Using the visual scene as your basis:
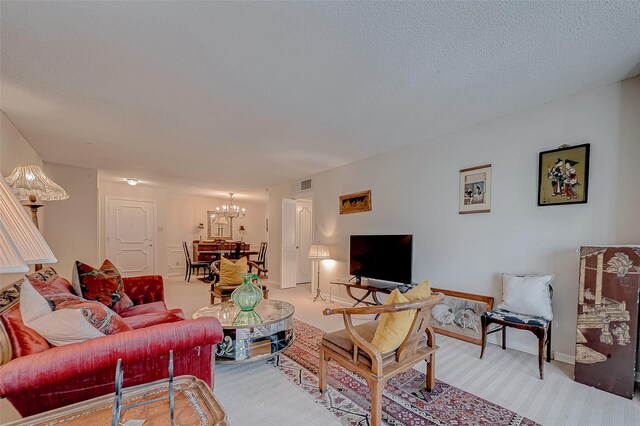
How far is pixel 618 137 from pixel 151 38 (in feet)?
11.9

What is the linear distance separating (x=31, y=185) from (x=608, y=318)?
496 cm

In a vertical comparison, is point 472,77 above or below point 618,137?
above

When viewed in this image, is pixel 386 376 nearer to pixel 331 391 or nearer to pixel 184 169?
pixel 331 391

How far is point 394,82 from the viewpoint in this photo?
7.41 ft

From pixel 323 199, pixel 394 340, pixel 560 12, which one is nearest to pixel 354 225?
pixel 323 199

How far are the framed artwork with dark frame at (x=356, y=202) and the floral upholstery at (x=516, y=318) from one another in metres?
2.26

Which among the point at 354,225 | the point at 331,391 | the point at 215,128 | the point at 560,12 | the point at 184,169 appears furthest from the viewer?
the point at 184,169

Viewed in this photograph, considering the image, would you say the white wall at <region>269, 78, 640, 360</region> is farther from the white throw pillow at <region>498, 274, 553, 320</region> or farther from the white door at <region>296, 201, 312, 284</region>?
the white door at <region>296, 201, 312, 284</region>

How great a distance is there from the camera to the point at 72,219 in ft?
17.0

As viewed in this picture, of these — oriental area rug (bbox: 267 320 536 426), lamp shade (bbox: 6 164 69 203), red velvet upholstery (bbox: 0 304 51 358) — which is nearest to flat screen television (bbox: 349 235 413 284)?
oriental area rug (bbox: 267 320 536 426)

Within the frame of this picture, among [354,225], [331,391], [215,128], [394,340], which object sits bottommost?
[331,391]

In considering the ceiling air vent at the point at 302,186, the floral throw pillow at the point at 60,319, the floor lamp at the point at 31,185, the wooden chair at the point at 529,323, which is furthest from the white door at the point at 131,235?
the wooden chair at the point at 529,323

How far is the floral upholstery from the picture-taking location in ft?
7.59

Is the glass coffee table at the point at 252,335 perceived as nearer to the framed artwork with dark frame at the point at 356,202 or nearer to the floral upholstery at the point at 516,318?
the floral upholstery at the point at 516,318
